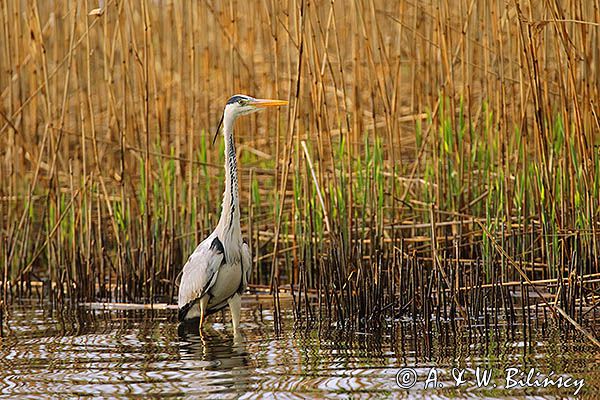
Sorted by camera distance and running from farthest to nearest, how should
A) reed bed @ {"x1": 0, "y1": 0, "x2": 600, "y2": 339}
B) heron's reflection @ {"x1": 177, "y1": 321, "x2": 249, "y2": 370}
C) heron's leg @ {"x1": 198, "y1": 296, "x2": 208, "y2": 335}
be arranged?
heron's leg @ {"x1": 198, "y1": 296, "x2": 208, "y2": 335}, reed bed @ {"x1": 0, "y1": 0, "x2": 600, "y2": 339}, heron's reflection @ {"x1": 177, "y1": 321, "x2": 249, "y2": 370}

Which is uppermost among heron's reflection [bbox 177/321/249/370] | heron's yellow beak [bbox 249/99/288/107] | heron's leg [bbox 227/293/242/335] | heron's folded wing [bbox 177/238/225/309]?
heron's yellow beak [bbox 249/99/288/107]

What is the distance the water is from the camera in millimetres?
3674

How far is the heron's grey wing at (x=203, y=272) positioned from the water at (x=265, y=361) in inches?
8.3

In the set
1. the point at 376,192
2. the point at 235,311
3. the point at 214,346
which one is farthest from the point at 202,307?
the point at 376,192

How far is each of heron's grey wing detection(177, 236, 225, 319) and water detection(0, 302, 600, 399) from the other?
211 millimetres

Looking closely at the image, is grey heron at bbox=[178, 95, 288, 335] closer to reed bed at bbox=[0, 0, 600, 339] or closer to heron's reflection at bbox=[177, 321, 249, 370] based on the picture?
heron's reflection at bbox=[177, 321, 249, 370]

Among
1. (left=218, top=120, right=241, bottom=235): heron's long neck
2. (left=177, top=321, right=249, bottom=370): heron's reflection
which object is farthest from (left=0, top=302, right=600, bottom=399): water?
(left=218, top=120, right=241, bottom=235): heron's long neck

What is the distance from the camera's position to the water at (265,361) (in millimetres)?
3674

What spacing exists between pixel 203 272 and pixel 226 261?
138mm

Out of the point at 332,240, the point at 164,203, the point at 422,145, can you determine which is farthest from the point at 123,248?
the point at 422,145

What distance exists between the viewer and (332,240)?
5328mm

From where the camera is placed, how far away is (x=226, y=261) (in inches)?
206

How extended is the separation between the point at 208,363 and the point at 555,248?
1.87 meters

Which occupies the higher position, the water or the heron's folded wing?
the heron's folded wing
